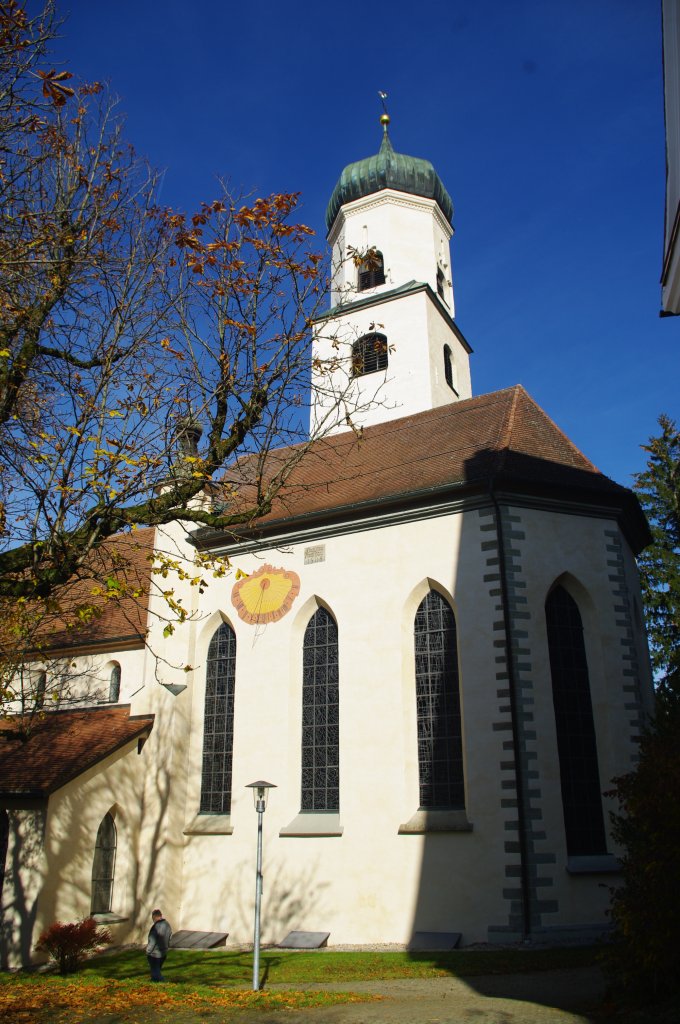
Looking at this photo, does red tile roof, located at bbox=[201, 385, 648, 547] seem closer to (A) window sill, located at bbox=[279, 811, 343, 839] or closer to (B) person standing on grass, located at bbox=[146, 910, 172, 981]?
(A) window sill, located at bbox=[279, 811, 343, 839]

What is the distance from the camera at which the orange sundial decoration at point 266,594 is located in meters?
15.4

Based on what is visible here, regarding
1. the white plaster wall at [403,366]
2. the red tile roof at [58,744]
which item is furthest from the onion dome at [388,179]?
the red tile roof at [58,744]

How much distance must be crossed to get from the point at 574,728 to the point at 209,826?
266 inches

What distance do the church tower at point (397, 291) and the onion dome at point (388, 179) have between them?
30mm

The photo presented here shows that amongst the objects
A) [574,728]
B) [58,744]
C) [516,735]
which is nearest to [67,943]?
[58,744]

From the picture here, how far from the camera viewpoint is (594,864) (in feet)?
38.6

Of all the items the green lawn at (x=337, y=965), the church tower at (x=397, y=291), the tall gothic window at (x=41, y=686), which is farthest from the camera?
the church tower at (x=397, y=291)

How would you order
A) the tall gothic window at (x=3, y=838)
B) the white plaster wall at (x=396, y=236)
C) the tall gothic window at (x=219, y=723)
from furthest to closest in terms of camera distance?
the white plaster wall at (x=396, y=236), the tall gothic window at (x=219, y=723), the tall gothic window at (x=3, y=838)

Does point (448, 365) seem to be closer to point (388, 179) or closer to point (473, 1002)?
point (388, 179)

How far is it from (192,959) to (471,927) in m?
4.39

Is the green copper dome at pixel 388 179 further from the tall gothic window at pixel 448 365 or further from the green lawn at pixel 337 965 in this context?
the green lawn at pixel 337 965

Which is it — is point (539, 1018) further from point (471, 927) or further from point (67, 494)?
point (67, 494)

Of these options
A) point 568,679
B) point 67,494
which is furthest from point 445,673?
point 67,494

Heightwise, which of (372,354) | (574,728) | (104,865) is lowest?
(104,865)
